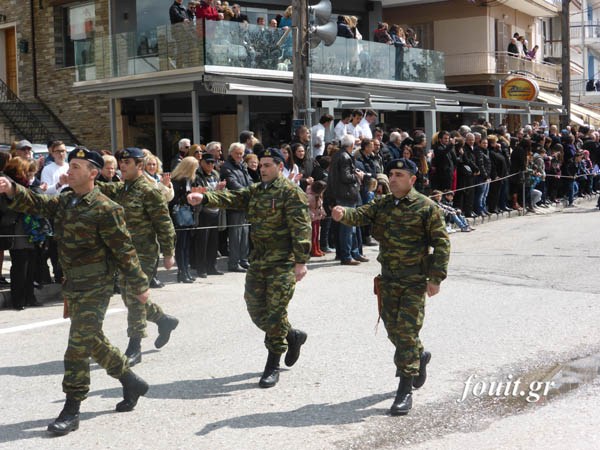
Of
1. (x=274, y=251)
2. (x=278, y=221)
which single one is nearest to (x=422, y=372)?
(x=274, y=251)

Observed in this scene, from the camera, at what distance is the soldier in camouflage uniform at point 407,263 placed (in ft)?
19.9

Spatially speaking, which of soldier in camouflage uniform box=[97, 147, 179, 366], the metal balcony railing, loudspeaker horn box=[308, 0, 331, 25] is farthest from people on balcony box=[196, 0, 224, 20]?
soldier in camouflage uniform box=[97, 147, 179, 366]

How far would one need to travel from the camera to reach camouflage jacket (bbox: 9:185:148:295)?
5.83 m

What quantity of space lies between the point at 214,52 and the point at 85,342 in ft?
48.9

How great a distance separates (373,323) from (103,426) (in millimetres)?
3676

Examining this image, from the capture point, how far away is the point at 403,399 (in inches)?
236

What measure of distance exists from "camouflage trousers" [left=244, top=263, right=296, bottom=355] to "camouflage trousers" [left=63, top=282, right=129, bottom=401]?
4.23ft

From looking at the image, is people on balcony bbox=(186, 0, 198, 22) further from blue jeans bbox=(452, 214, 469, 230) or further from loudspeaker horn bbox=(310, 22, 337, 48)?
blue jeans bbox=(452, 214, 469, 230)

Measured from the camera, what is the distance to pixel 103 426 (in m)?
5.85

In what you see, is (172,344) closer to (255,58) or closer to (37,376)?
(37,376)

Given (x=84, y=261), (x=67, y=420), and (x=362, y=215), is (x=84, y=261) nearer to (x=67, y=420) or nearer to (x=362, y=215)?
(x=67, y=420)

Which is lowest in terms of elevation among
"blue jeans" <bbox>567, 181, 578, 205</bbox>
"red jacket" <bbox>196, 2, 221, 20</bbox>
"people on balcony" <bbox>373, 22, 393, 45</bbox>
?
"blue jeans" <bbox>567, 181, 578, 205</bbox>

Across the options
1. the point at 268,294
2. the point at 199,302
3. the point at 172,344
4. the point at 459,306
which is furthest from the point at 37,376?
the point at 459,306

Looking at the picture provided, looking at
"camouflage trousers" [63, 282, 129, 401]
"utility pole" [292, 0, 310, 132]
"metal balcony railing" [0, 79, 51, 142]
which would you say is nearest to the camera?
"camouflage trousers" [63, 282, 129, 401]
